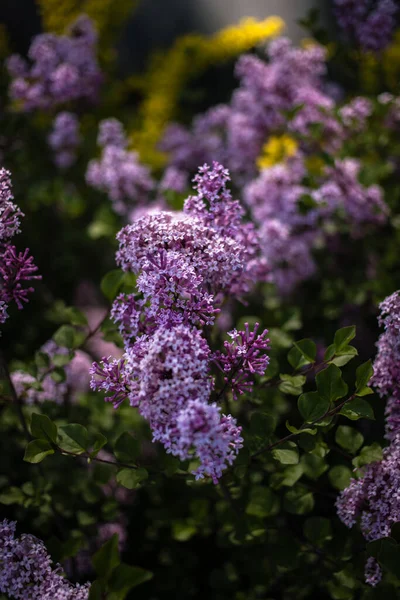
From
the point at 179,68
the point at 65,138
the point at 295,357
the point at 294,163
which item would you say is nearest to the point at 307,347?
the point at 295,357

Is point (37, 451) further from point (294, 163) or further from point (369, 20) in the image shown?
point (369, 20)

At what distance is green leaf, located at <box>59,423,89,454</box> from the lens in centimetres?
111

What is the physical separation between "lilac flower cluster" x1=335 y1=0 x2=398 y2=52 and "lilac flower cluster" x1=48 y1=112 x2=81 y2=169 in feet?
4.21

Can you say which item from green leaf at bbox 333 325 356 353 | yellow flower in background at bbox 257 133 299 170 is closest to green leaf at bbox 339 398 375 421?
green leaf at bbox 333 325 356 353

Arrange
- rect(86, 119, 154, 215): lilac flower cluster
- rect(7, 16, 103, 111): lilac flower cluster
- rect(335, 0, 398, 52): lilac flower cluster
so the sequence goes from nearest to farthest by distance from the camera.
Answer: rect(335, 0, 398, 52): lilac flower cluster < rect(86, 119, 154, 215): lilac flower cluster < rect(7, 16, 103, 111): lilac flower cluster

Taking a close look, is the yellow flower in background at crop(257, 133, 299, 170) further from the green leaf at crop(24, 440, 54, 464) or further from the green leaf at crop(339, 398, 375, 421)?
the green leaf at crop(24, 440, 54, 464)

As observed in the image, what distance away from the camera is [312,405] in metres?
1.08

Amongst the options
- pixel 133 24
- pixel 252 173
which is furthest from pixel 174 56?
pixel 252 173

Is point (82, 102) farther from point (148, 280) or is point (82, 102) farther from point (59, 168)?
point (148, 280)

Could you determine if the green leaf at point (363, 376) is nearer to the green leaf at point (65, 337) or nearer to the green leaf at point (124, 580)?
the green leaf at point (124, 580)

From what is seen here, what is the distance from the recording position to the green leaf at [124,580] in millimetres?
1052

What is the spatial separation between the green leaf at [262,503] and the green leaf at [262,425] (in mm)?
210

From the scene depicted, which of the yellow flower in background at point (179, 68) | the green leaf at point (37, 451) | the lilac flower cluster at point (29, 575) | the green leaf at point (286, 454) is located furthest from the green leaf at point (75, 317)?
the yellow flower in background at point (179, 68)

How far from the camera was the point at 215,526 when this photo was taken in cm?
167
